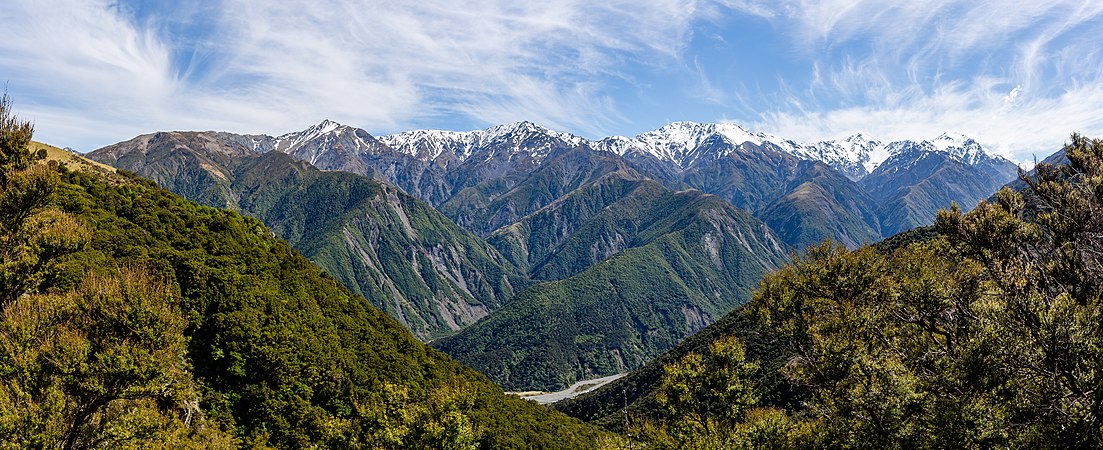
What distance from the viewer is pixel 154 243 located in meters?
57.6

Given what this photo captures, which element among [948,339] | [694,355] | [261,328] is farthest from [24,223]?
[948,339]

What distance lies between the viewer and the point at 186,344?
4634 cm

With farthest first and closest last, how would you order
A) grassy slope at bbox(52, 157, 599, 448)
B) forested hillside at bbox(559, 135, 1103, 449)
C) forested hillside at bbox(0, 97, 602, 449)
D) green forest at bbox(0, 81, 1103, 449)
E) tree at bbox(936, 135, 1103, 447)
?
grassy slope at bbox(52, 157, 599, 448) → forested hillside at bbox(0, 97, 602, 449) → green forest at bbox(0, 81, 1103, 449) → forested hillside at bbox(559, 135, 1103, 449) → tree at bbox(936, 135, 1103, 447)

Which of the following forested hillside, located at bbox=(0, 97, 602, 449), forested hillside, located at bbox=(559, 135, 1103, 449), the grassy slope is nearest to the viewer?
forested hillside, located at bbox=(559, 135, 1103, 449)

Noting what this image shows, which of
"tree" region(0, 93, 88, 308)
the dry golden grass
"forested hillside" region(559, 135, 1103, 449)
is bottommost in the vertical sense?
"forested hillside" region(559, 135, 1103, 449)

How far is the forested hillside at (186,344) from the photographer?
26484mm

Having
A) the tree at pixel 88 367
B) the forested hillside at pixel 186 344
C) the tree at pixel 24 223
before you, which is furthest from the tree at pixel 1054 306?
the tree at pixel 24 223

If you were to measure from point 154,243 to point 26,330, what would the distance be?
3600 cm

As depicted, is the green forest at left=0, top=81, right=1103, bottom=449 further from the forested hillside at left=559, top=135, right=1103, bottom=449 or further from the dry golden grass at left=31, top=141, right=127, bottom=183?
the dry golden grass at left=31, top=141, right=127, bottom=183

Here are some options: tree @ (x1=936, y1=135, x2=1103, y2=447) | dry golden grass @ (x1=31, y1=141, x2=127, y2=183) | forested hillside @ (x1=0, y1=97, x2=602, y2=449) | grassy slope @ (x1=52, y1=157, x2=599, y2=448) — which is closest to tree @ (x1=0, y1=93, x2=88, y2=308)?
forested hillside @ (x1=0, y1=97, x2=602, y2=449)

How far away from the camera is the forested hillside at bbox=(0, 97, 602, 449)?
86.9 ft

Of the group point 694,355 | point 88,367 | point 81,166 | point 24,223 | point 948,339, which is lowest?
point 948,339

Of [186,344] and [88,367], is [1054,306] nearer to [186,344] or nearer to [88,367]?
[88,367]

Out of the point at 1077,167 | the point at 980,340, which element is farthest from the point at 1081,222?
the point at 980,340
